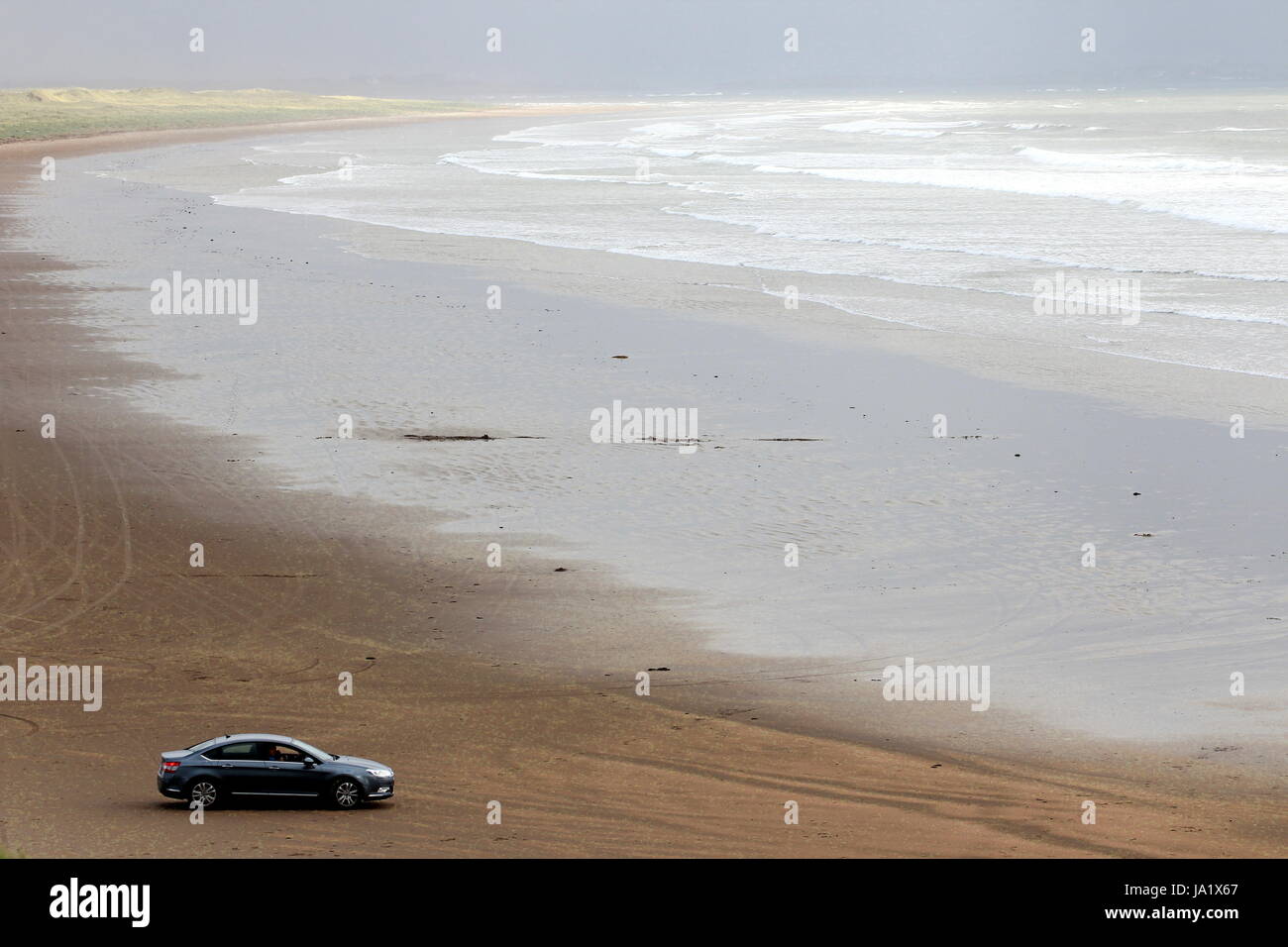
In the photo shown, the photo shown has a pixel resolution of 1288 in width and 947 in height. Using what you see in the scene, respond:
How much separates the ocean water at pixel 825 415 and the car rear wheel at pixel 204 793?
5317 millimetres

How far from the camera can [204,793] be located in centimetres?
1033

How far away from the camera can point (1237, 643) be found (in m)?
14.0

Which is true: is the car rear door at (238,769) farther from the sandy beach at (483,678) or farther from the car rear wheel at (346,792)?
the car rear wheel at (346,792)

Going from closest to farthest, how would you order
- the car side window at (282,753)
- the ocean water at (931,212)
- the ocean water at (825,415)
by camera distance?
the car side window at (282,753) < the ocean water at (825,415) < the ocean water at (931,212)

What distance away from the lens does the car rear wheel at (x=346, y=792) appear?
10398mm

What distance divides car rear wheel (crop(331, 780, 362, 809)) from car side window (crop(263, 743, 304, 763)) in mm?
335

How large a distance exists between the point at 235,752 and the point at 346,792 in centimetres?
83

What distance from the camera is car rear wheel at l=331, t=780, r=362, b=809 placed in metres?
10.4

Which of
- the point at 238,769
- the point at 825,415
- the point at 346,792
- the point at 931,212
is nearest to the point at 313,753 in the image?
the point at 346,792

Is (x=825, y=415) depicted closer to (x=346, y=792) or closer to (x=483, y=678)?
(x=483, y=678)
